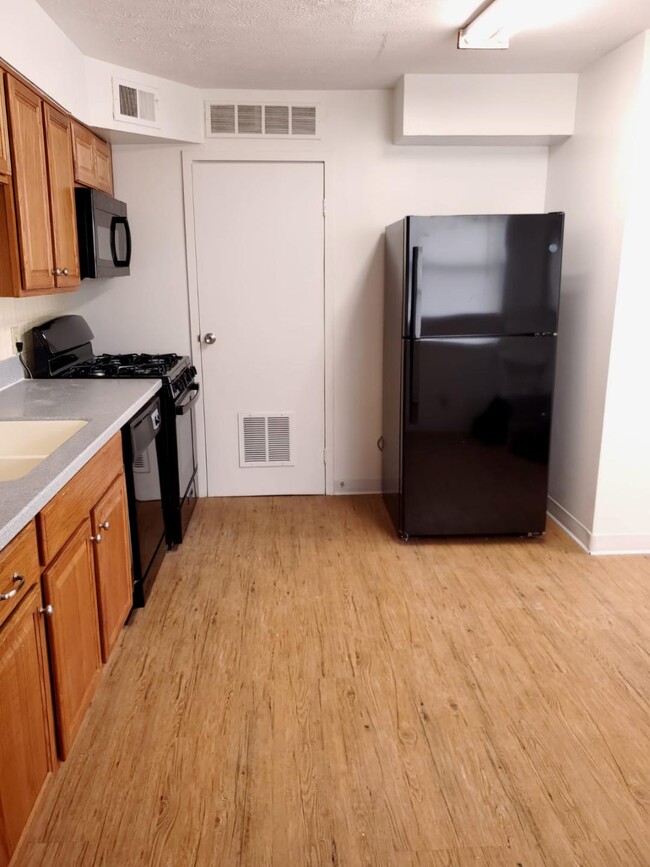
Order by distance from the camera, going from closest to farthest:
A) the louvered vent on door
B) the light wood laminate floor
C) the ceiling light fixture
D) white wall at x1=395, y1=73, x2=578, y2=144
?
1. the light wood laminate floor
2. the ceiling light fixture
3. white wall at x1=395, y1=73, x2=578, y2=144
4. the louvered vent on door

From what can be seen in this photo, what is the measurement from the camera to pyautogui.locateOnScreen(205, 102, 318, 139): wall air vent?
12.7ft

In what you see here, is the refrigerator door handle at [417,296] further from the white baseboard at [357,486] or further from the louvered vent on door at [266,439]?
the white baseboard at [357,486]

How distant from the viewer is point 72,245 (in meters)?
3.09

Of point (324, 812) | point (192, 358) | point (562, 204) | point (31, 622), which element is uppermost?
point (562, 204)

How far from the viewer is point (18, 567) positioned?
1.60 m

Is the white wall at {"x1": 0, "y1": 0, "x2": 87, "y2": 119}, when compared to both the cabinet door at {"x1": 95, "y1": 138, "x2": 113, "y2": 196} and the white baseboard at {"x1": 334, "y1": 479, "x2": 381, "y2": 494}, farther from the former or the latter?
the white baseboard at {"x1": 334, "y1": 479, "x2": 381, "y2": 494}

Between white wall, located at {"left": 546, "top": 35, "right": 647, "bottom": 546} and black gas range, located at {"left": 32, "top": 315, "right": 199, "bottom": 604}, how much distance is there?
2.07 meters

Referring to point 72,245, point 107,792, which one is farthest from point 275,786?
point 72,245

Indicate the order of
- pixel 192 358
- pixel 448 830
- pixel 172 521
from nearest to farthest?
pixel 448 830
pixel 172 521
pixel 192 358

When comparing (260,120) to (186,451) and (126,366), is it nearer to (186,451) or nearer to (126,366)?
(126,366)

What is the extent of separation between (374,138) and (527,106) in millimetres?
857

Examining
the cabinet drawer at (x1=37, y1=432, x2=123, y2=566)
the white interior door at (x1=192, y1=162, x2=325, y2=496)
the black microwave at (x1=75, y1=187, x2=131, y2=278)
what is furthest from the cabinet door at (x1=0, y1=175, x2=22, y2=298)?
the white interior door at (x1=192, y1=162, x2=325, y2=496)

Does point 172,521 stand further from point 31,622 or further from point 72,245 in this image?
point 31,622

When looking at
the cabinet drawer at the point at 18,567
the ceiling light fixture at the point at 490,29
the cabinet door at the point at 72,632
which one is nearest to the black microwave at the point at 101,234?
the cabinet door at the point at 72,632
